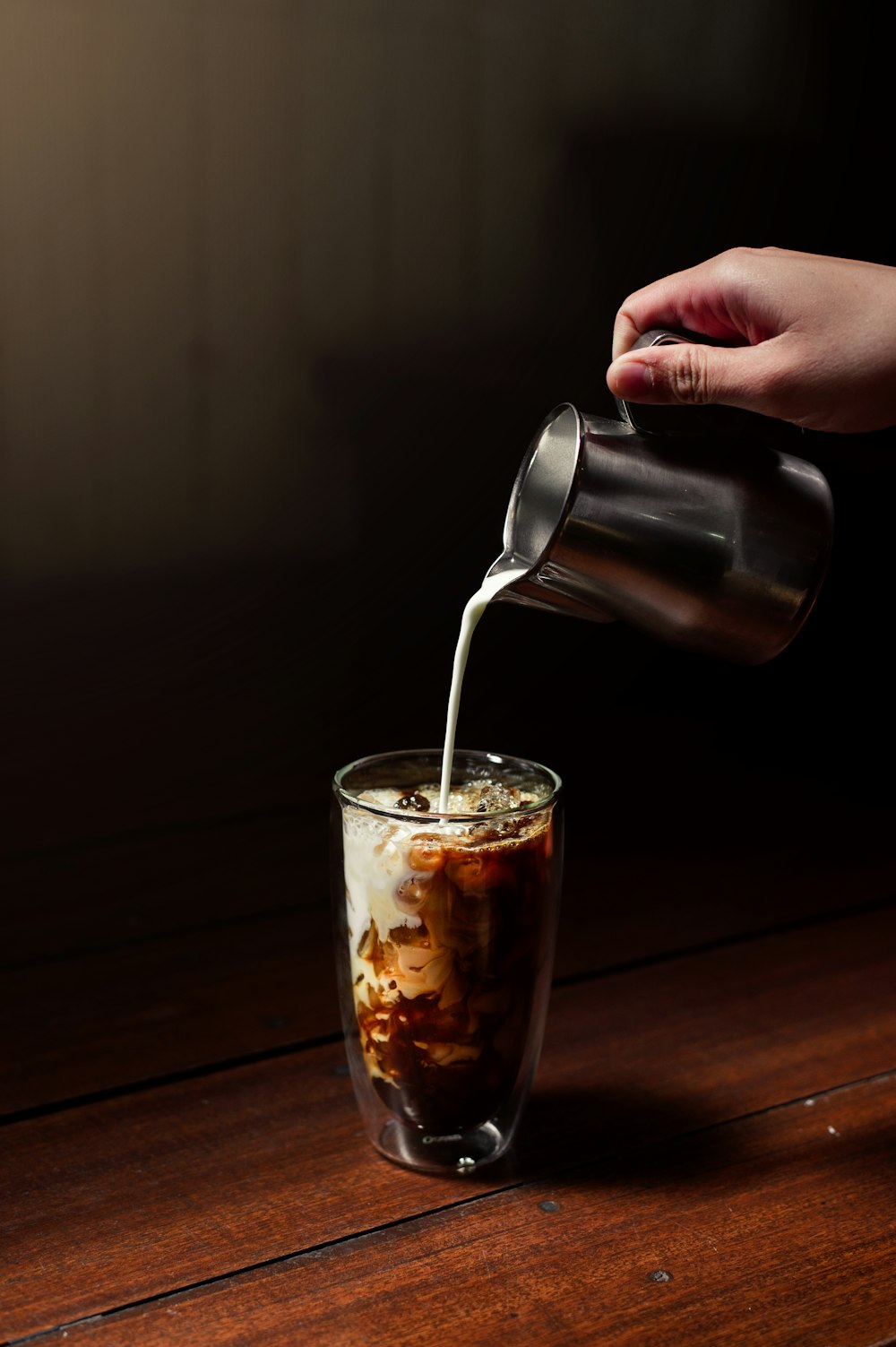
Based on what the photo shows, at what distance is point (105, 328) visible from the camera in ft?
3.47

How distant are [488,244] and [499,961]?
698 mm

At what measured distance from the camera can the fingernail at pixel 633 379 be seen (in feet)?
2.46

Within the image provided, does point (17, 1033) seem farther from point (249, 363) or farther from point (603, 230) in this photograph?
point (603, 230)

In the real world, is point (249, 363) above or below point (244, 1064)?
above

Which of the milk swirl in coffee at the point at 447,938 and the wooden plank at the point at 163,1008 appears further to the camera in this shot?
the wooden plank at the point at 163,1008

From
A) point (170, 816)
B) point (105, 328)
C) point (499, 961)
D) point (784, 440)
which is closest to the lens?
point (499, 961)

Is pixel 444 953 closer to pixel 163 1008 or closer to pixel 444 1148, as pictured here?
pixel 444 1148

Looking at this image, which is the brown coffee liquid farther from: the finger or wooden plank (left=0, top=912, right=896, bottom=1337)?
the finger

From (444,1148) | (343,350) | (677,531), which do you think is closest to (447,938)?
(444,1148)

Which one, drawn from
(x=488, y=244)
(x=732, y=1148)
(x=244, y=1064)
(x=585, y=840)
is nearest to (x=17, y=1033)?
(x=244, y=1064)

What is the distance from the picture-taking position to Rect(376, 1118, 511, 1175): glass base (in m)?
0.77

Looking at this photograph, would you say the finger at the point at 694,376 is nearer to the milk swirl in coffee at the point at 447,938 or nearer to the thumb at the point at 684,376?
the thumb at the point at 684,376

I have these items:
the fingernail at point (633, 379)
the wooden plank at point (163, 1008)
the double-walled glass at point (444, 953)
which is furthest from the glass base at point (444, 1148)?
the fingernail at point (633, 379)

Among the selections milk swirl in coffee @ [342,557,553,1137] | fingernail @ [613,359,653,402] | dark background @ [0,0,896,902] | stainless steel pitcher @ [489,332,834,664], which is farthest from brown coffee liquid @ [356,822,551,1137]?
dark background @ [0,0,896,902]
